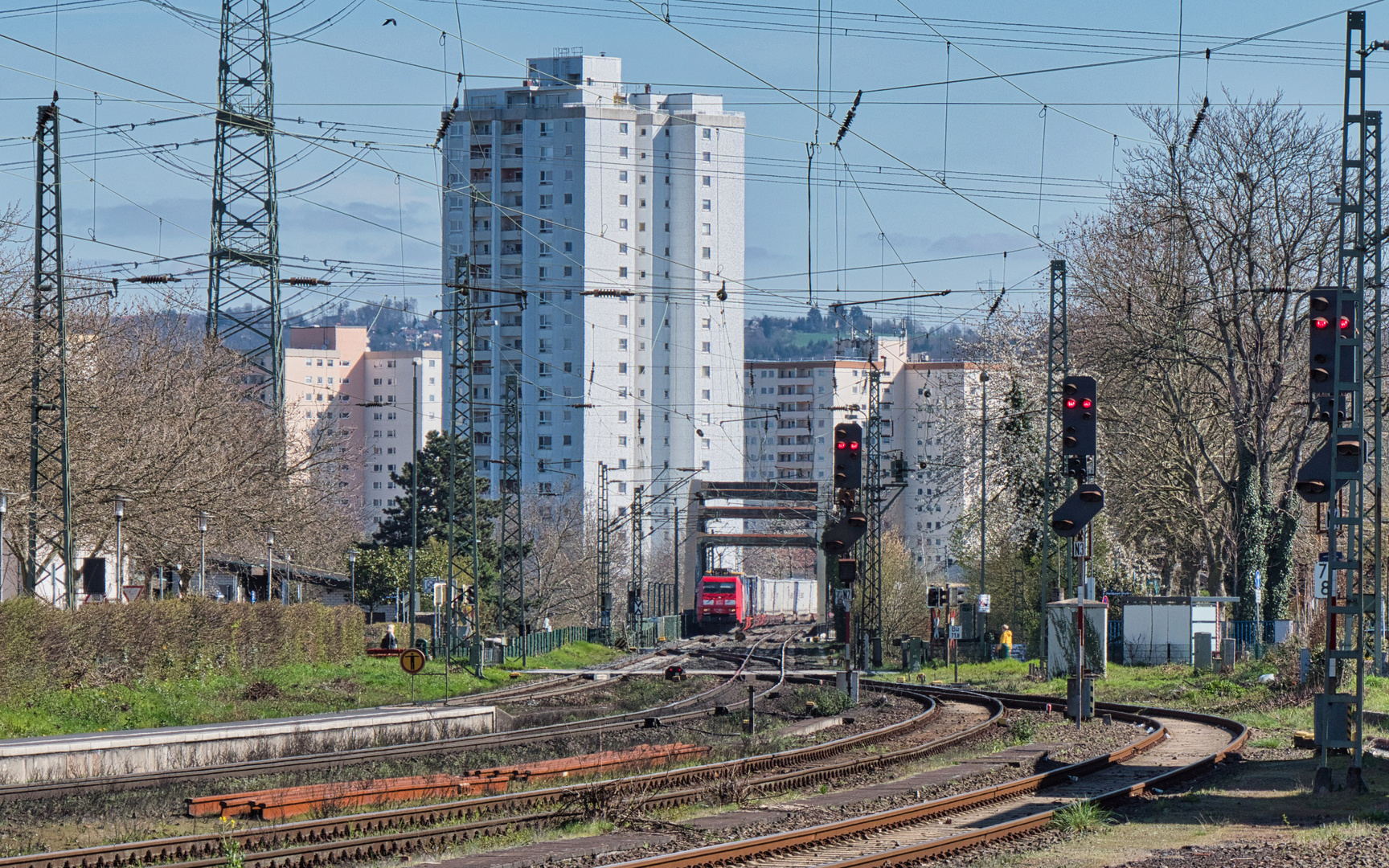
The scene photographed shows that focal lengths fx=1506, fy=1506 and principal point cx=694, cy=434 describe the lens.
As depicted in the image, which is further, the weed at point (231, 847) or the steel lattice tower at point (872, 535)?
the steel lattice tower at point (872, 535)

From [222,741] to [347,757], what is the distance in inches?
97.9

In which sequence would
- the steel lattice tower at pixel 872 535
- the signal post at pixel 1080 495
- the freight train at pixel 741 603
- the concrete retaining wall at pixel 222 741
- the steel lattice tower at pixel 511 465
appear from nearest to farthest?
the concrete retaining wall at pixel 222 741 → the signal post at pixel 1080 495 → the steel lattice tower at pixel 872 535 → the steel lattice tower at pixel 511 465 → the freight train at pixel 741 603

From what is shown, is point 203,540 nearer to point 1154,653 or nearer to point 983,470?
point 1154,653

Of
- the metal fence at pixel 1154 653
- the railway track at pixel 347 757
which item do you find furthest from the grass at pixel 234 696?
the metal fence at pixel 1154 653

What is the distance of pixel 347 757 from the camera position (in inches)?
905

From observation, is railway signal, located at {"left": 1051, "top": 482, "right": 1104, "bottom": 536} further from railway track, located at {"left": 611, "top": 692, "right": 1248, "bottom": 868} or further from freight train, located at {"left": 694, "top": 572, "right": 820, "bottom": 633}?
freight train, located at {"left": 694, "top": 572, "right": 820, "bottom": 633}

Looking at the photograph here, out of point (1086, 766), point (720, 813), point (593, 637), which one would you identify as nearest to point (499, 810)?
point (720, 813)

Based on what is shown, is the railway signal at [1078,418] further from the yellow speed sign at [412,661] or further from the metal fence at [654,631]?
the metal fence at [654,631]

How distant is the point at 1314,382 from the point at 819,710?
1605cm

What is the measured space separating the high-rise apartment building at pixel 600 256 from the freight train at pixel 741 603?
14.2 metres

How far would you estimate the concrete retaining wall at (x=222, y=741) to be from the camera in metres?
21.3

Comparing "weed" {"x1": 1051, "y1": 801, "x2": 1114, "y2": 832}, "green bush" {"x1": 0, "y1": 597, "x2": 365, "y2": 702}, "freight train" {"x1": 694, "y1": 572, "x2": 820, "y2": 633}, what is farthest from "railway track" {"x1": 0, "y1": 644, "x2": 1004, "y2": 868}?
"freight train" {"x1": 694, "y1": 572, "x2": 820, "y2": 633}

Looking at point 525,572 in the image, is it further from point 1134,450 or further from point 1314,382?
point 1314,382

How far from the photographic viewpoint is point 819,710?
32.0 metres
